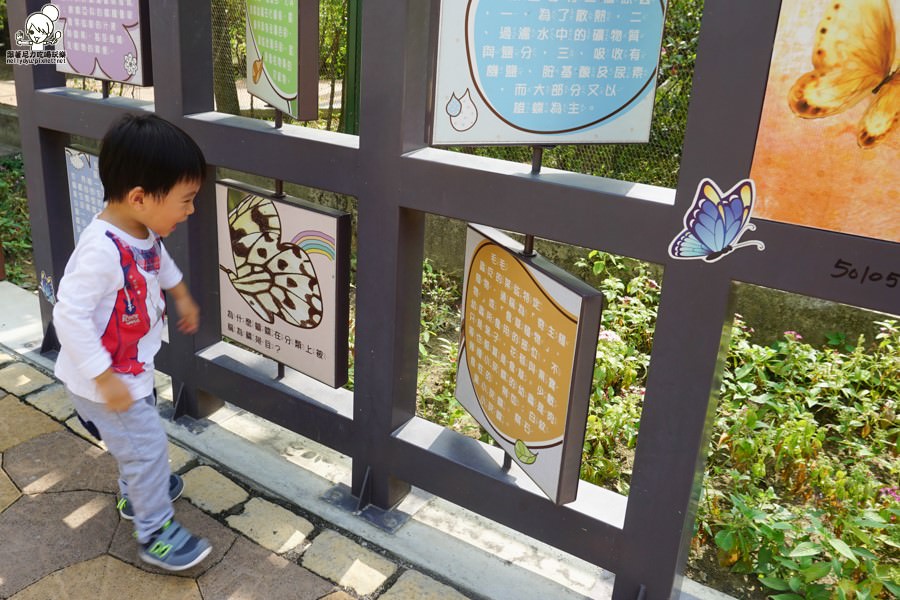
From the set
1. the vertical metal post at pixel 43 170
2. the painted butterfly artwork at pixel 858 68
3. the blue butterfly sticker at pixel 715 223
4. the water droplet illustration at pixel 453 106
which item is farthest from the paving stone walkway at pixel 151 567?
the painted butterfly artwork at pixel 858 68

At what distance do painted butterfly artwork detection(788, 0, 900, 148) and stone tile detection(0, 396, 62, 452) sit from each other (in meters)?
2.74

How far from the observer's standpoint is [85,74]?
9.98 ft

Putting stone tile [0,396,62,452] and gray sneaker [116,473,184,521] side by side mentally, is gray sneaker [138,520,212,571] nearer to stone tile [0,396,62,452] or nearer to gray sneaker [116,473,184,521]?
gray sneaker [116,473,184,521]

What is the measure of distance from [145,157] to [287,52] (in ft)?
1.93

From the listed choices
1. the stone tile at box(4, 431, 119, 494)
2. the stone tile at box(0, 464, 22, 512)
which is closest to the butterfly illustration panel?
the stone tile at box(4, 431, 119, 494)

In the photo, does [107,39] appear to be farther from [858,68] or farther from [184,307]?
[858,68]

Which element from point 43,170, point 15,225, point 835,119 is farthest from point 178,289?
point 15,225

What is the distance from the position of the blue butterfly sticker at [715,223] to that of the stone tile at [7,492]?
2.19 metres

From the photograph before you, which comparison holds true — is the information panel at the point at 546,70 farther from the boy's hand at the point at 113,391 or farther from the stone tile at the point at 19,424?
the stone tile at the point at 19,424

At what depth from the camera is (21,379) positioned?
10.8ft

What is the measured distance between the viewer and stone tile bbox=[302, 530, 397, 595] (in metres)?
2.25

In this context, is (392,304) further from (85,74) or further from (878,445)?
(878,445)

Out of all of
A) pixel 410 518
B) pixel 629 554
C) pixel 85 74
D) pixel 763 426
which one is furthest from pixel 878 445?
pixel 85 74

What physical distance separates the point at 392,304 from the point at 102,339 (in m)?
0.80
